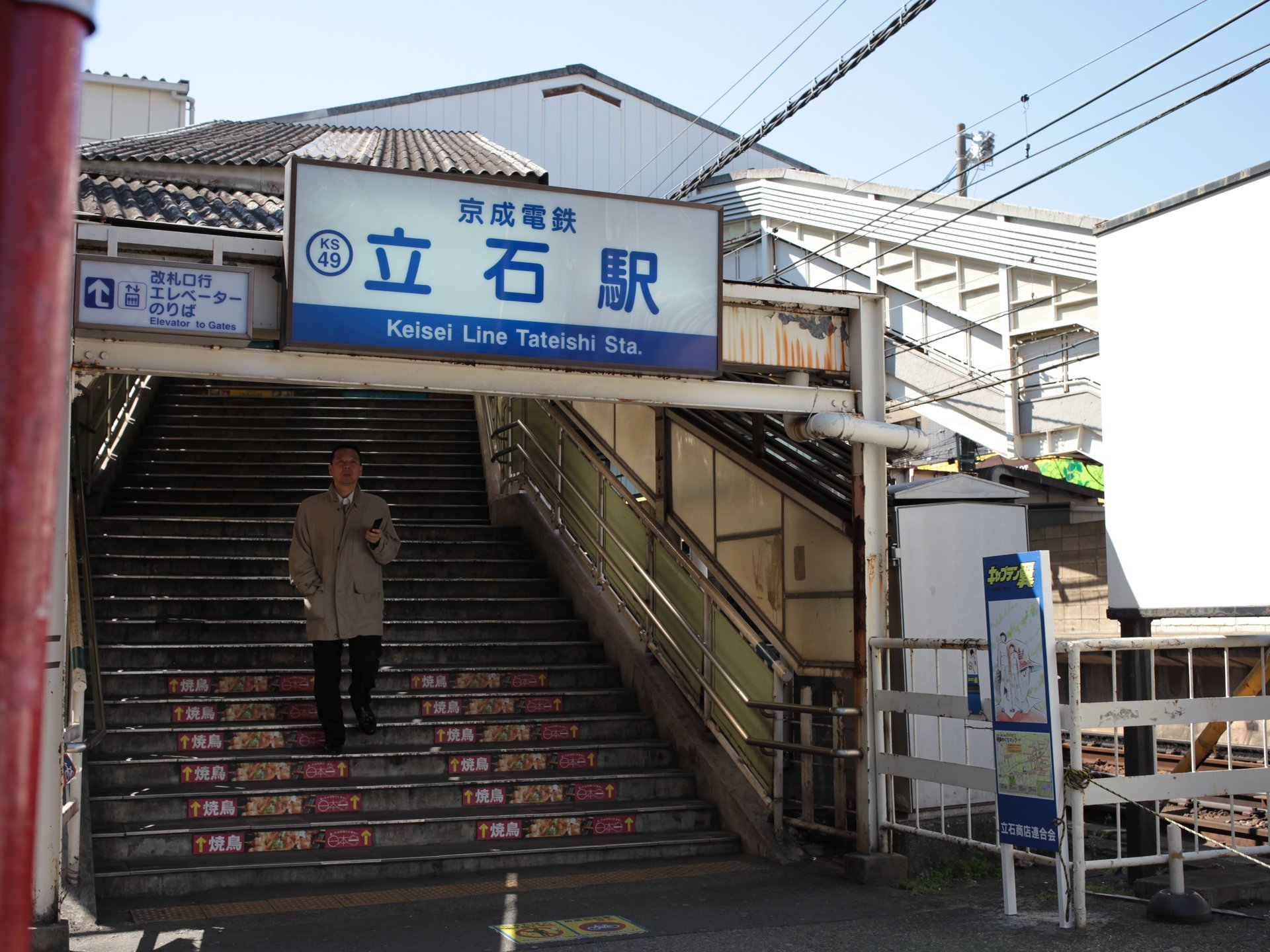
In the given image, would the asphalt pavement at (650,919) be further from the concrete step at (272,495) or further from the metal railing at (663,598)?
the concrete step at (272,495)

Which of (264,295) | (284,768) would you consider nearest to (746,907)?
(284,768)

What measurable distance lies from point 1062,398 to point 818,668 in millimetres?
14049

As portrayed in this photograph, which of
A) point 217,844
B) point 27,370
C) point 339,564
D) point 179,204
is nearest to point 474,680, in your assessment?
point 339,564

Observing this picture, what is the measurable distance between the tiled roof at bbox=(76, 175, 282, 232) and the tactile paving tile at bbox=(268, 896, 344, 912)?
11.4 feet

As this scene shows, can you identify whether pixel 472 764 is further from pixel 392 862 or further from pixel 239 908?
pixel 239 908

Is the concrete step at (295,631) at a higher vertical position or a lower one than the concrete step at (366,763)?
higher

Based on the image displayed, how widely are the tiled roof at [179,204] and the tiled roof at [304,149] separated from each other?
136 cm

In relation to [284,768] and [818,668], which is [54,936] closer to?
[284,768]

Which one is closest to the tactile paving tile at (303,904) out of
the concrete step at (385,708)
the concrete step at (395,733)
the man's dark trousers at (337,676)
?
the man's dark trousers at (337,676)

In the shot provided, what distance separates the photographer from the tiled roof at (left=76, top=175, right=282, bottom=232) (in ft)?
22.5

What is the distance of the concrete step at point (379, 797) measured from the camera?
645cm

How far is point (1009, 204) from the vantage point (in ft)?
70.0

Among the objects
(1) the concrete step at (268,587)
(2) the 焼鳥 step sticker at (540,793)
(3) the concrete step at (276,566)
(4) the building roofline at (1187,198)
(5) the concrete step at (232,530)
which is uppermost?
(4) the building roofline at (1187,198)

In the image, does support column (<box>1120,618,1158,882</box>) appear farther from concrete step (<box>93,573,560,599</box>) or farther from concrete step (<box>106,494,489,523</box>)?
concrete step (<box>106,494,489,523</box>)
